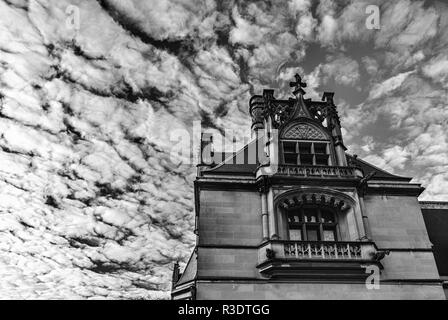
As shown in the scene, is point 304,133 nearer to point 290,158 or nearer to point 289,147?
point 289,147

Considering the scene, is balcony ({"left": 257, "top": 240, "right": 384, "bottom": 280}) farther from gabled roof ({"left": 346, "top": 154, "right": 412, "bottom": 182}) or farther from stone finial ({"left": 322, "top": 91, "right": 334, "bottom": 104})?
stone finial ({"left": 322, "top": 91, "right": 334, "bottom": 104})

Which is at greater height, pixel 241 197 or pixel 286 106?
pixel 286 106

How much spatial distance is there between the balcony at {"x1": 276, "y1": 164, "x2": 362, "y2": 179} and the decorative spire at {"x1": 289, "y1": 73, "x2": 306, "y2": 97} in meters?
5.05

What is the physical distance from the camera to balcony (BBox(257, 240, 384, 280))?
14.0 m

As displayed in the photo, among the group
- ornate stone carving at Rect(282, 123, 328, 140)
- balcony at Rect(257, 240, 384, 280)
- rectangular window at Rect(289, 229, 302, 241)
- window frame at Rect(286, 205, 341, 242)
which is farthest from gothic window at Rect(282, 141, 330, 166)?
balcony at Rect(257, 240, 384, 280)

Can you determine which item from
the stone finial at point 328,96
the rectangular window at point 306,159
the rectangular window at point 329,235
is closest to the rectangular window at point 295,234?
the rectangular window at point 329,235

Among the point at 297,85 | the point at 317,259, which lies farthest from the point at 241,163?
the point at 317,259

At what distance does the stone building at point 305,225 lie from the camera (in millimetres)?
14148

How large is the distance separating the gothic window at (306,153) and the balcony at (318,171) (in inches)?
40.0

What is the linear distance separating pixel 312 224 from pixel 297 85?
8.03 m
